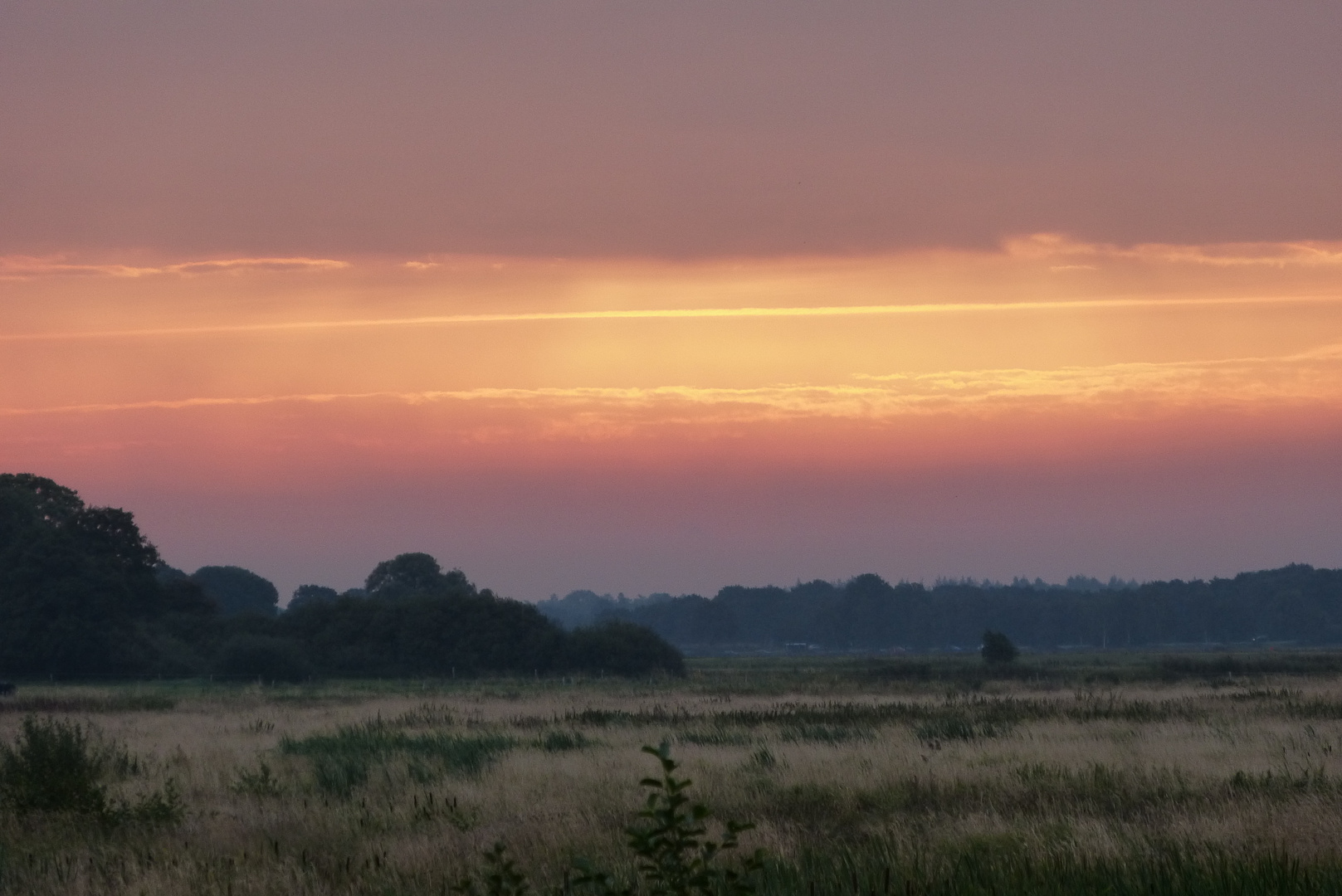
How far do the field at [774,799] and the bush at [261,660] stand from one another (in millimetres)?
41131

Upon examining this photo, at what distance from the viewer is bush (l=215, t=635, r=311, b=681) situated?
81375mm

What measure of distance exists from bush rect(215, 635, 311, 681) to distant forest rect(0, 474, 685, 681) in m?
0.08

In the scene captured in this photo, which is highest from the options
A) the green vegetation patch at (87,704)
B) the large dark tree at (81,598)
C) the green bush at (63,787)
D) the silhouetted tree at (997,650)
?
the large dark tree at (81,598)

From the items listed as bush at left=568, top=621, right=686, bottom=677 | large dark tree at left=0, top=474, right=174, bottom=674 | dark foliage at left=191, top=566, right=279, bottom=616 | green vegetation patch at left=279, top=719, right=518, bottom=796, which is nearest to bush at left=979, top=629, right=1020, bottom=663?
bush at left=568, top=621, right=686, bottom=677

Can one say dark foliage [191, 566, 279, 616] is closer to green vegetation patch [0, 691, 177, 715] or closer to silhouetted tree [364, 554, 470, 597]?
silhouetted tree [364, 554, 470, 597]

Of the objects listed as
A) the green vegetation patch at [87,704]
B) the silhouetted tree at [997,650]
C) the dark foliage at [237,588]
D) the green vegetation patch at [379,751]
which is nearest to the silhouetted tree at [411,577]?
the dark foliage at [237,588]

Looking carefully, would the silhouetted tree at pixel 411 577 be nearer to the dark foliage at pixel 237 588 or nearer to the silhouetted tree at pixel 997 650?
the dark foliage at pixel 237 588

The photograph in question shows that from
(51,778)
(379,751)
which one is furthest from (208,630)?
(51,778)

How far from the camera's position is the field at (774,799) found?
40.8 ft

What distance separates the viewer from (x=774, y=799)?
18.7 metres

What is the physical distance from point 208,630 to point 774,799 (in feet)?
270

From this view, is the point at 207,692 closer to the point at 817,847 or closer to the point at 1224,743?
the point at 1224,743

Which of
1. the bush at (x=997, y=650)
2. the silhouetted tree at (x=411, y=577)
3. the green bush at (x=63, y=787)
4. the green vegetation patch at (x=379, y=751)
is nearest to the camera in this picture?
the green bush at (x=63, y=787)

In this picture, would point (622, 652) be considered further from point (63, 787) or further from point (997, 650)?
point (63, 787)
